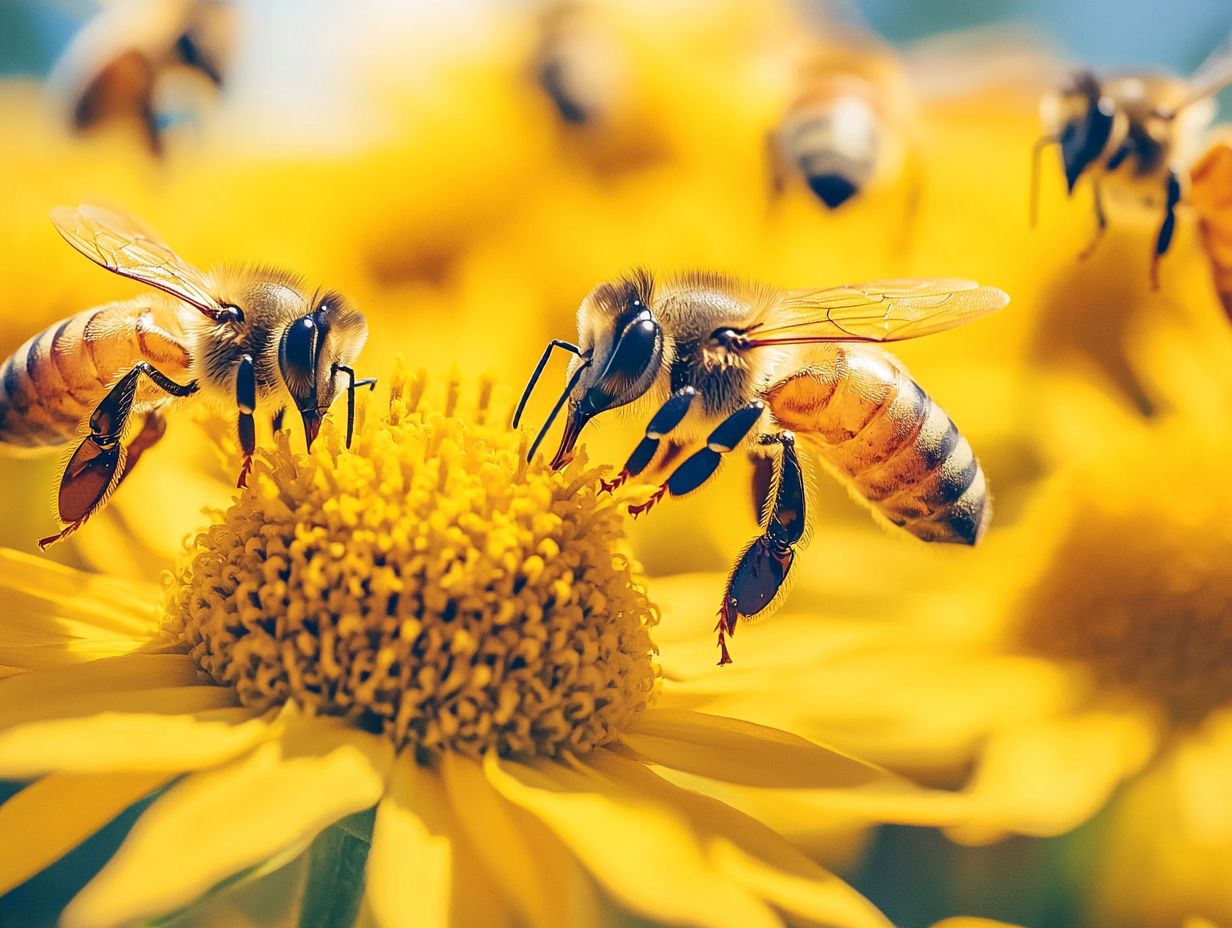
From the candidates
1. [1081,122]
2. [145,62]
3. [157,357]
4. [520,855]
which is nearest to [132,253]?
[157,357]

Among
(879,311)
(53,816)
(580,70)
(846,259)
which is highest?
(580,70)

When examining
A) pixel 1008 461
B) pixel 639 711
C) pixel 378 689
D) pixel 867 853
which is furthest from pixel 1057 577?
pixel 378 689

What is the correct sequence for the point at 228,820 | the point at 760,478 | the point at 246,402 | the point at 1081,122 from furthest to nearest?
the point at 1081,122
the point at 760,478
the point at 246,402
the point at 228,820

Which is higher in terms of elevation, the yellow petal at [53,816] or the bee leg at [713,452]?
the bee leg at [713,452]

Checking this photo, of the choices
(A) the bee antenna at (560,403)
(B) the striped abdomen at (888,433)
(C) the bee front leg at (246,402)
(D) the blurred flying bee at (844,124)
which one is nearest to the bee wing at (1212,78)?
(D) the blurred flying bee at (844,124)

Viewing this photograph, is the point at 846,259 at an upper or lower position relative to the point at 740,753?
upper

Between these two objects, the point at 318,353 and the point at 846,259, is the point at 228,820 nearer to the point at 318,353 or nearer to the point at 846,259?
the point at 318,353

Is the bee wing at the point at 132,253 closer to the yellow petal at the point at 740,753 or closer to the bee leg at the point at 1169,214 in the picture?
the yellow petal at the point at 740,753
